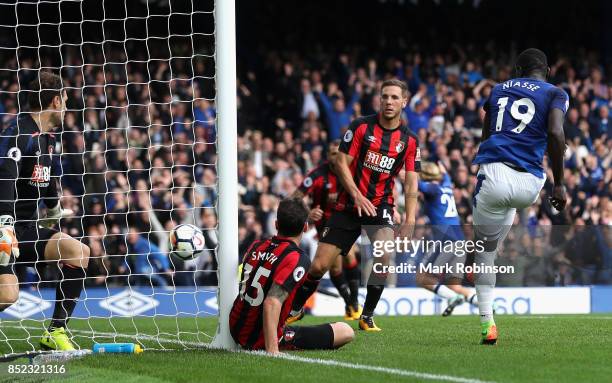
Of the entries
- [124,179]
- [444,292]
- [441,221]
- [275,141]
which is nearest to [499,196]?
[444,292]

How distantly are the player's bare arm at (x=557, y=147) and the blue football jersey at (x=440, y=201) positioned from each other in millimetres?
6879

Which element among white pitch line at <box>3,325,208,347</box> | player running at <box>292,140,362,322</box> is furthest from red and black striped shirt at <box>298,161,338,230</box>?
white pitch line at <box>3,325,208,347</box>

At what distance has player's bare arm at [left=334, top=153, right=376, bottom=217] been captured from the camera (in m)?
9.54

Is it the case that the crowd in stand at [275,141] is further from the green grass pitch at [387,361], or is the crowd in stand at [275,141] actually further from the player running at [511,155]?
the player running at [511,155]

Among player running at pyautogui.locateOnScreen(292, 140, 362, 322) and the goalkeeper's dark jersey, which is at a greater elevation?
the goalkeeper's dark jersey

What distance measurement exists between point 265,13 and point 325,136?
503 centimetres

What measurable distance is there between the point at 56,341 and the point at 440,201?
7694 millimetres

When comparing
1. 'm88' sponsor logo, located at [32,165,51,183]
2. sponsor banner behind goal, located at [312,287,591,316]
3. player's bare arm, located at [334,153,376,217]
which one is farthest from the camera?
sponsor banner behind goal, located at [312,287,591,316]

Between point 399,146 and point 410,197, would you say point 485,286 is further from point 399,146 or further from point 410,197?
point 399,146

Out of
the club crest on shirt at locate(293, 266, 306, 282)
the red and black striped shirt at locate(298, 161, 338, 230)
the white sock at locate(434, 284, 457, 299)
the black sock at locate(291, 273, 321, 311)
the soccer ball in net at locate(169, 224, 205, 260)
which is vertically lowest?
the white sock at locate(434, 284, 457, 299)

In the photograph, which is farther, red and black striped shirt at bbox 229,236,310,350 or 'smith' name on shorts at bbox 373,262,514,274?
'smith' name on shorts at bbox 373,262,514,274

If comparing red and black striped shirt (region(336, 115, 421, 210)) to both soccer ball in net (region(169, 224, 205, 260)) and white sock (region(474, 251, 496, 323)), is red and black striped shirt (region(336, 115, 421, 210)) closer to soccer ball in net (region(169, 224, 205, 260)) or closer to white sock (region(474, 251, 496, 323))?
soccer ball in net (region(169, 224, 205, 260))

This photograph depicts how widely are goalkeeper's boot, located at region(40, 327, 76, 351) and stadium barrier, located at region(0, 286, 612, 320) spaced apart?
6491mm

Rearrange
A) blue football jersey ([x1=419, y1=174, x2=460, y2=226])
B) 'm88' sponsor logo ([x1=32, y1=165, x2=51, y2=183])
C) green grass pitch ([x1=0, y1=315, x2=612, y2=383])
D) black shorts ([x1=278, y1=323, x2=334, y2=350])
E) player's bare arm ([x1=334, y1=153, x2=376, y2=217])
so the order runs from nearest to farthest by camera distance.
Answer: green grass pitch ([x1=0, y1=315, x2=612, y2=383]) → black shorts ([x1=278, y1=323, x2=334, y2=350]) → 'm88' sponsor logo ([x1=32, y1=165, x2=51, y2=183]) → player's bare arm ([x1=334, y1=153, x2=376, y2=217]) → blue football jersey ([x1=419, y1=174, x2=460, y2=226])
